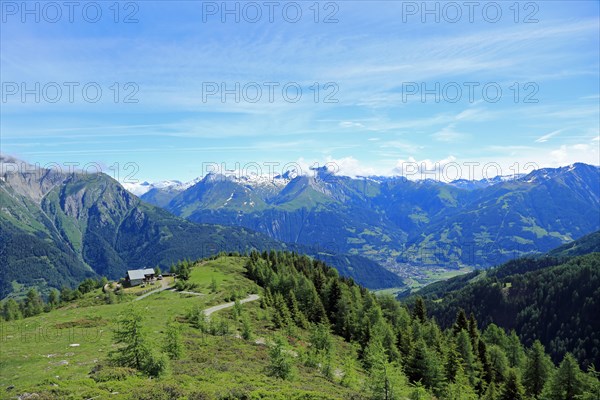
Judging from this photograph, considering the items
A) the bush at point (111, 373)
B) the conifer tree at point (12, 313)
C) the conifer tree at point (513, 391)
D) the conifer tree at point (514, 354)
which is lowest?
the conifer tree at point (514, 354)

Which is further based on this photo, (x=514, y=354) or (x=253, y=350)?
(x=514, y=354)

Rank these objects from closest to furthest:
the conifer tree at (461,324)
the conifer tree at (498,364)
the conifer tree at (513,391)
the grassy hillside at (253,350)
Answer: the grassy hillside at (253,350)
the conifer tree at (513,391)
the conifer tree at (498,364)
the conifer tree at (461,324)

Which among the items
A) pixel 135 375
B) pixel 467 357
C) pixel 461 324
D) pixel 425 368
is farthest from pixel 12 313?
pixel 461 324

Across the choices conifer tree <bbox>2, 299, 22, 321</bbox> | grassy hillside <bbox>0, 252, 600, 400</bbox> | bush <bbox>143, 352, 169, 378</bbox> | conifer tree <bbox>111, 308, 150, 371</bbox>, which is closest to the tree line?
grassy hillside <bbox>0, 252, 600, 400</bbox>

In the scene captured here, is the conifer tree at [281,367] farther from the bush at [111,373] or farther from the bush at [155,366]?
the bush at [111,373]

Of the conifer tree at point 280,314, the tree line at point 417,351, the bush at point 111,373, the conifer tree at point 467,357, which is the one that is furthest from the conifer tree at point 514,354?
the bush at point 111,373

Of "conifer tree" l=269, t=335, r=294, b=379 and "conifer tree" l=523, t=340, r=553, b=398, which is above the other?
"conifer tree" l=269, t=335, r=294, b=379

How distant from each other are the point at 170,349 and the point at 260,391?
17.6 m

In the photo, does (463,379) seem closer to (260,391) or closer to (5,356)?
(260,391)

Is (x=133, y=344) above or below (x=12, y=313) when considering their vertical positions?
above

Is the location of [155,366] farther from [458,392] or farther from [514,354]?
[514,354]

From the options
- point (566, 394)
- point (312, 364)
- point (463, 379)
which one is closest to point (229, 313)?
point (312, 364)

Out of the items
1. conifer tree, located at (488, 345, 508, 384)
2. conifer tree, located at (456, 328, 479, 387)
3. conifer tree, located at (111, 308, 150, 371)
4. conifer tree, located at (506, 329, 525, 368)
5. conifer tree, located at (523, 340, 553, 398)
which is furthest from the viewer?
conifer tree, located at (506, 329, 525, 368)

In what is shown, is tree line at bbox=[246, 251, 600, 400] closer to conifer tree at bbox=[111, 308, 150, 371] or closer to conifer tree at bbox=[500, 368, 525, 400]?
conifer tree at bbox=[500, 368, 525, 400]
